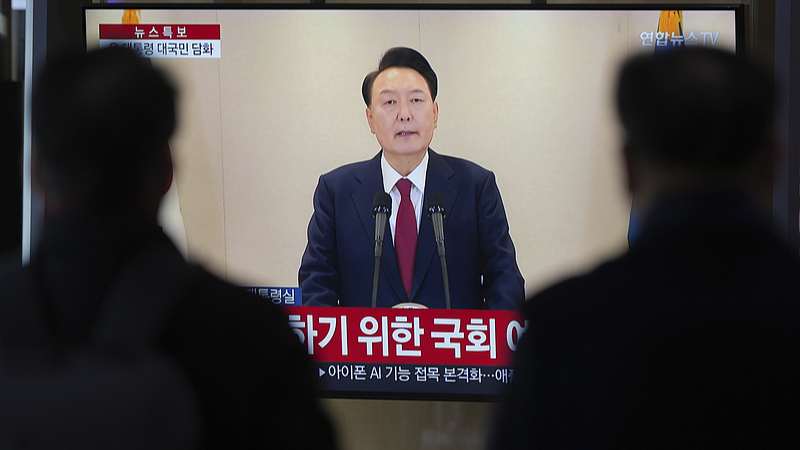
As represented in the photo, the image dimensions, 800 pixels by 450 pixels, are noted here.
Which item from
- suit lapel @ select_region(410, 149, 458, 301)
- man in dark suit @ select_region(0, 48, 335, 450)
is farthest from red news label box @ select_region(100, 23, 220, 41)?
man in dark suit @ select_region(0, 48, 335, 450)

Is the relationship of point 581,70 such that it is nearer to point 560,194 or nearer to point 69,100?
point 560,194

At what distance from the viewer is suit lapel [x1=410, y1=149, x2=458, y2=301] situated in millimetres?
2441

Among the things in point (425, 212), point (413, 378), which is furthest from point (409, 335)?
point (425, 212)

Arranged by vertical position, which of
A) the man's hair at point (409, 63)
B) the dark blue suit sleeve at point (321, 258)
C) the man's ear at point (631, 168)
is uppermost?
the man's hair at point (409, 63)

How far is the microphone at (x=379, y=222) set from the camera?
8.04 ft

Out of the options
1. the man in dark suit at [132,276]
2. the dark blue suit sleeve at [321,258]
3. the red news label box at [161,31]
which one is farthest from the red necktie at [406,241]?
the man in dark suit at [132,276]

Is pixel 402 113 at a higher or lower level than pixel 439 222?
higher

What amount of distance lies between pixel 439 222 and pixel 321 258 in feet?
1.37

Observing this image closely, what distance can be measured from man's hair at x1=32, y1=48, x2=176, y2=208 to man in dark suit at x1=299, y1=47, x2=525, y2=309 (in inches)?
59.9

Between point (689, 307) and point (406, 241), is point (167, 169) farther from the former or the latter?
point (406, 241)

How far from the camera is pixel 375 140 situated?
97.9 inches

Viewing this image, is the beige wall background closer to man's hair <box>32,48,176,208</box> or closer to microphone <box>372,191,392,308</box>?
microphone <box>372,191,392,308</box>

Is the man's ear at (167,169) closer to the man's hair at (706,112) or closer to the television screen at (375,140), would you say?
the man's hair at (706,112)

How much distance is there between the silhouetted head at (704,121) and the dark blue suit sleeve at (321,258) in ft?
5.35
